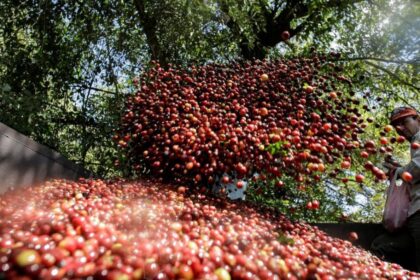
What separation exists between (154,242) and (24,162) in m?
1.84

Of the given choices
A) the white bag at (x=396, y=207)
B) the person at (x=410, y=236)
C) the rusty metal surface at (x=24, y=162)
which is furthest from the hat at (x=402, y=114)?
the rusty metal surface at (x=24, y=162)

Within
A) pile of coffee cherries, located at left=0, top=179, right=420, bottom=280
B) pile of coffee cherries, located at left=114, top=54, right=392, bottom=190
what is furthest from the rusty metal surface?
pile of coffee cherries, located at left=114, top=54, right=392, bottom=190

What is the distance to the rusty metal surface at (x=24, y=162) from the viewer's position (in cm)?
271

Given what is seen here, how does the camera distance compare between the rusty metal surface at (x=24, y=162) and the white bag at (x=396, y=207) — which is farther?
the white bag at (x=396, y=207)

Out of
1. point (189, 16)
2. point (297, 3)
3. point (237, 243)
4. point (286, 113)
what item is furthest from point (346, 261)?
point (297, 3)

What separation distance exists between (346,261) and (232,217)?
0.79 m

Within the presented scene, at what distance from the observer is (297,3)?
725cm

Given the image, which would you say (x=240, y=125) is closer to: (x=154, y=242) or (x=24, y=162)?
(x=154, y=242)

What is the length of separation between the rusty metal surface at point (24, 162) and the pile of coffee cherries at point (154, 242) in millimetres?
213

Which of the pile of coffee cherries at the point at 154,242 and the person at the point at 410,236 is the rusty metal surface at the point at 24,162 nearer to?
the pile of coffee cherries at the point at 154,242

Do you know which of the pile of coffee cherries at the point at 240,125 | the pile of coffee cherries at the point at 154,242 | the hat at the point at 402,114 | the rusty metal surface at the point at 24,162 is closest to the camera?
the pile of coffee cherries at the point at 154,242

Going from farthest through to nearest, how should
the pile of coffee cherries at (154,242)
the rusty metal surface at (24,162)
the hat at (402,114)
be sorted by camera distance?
the hat at (402,114) → the rusty metal surface at (24,162) → the pile of coffee cherries at (154,242)

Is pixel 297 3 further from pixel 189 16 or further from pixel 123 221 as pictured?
pixel 123 221

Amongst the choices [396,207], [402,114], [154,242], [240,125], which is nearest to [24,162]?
[154,242]
